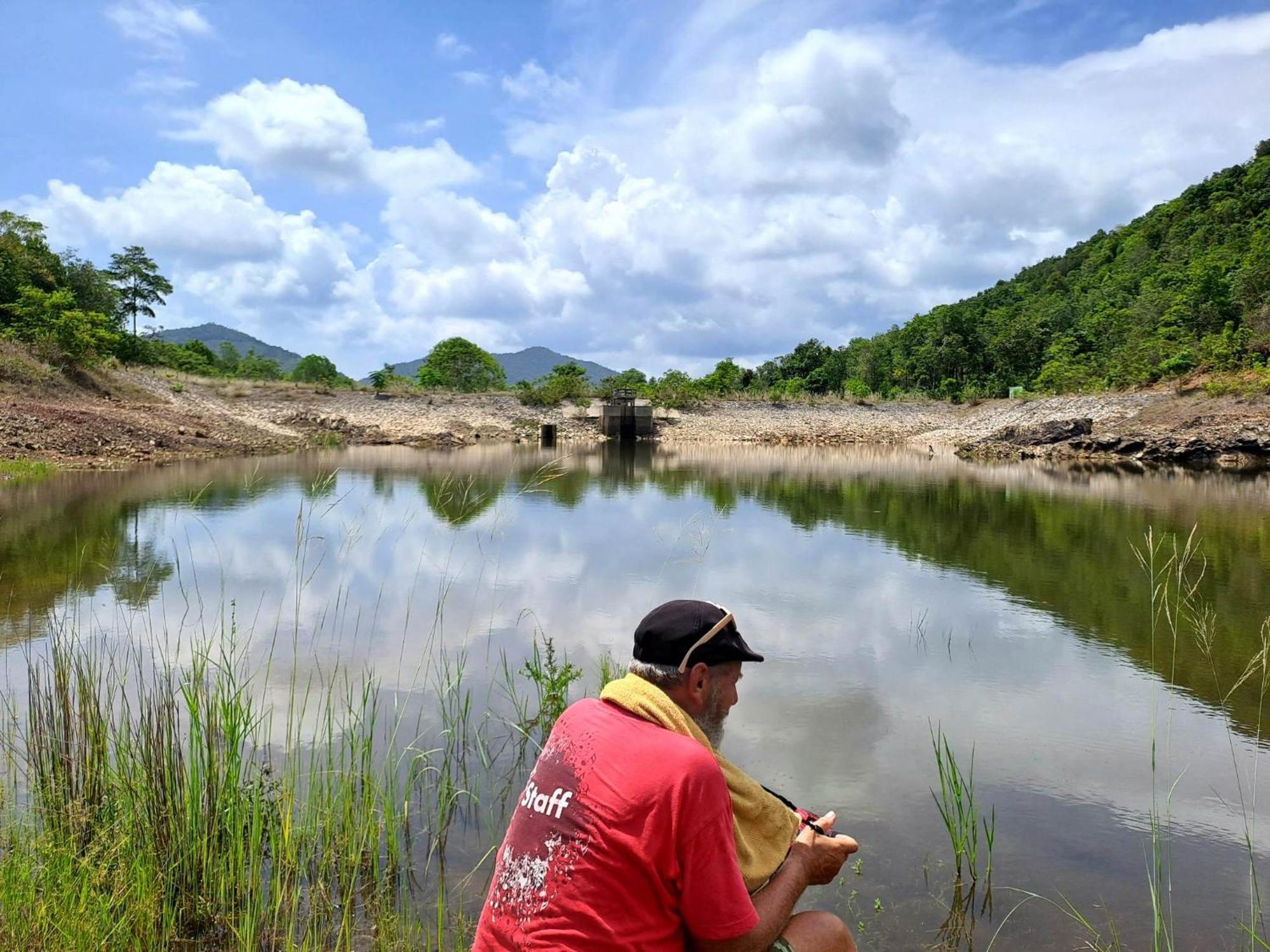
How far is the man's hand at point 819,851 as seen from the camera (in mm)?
2207

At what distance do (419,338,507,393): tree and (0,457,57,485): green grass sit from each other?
5886 cm

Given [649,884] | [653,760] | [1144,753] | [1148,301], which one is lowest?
[1144,753]

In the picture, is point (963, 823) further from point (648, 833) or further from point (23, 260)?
point (23, 260)

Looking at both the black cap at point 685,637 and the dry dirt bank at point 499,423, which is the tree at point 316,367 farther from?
the black cap at point 685,637

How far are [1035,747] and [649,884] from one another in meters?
4.39

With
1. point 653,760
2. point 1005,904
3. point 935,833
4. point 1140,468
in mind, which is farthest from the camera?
point 1140,468

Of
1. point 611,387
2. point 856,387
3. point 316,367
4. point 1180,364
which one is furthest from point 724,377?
point 316,367

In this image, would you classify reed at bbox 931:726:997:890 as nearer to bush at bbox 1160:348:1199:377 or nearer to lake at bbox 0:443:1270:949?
lake at bbox 0:443:1270:949

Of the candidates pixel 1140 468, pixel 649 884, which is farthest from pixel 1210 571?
pixel 1140 468

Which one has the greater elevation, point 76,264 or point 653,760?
point 76,264

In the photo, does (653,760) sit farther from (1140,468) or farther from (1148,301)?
(1148,301)

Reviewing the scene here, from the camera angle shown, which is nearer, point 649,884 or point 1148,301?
point 649,884

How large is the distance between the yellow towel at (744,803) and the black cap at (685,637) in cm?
9

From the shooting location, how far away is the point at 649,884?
1850mm
